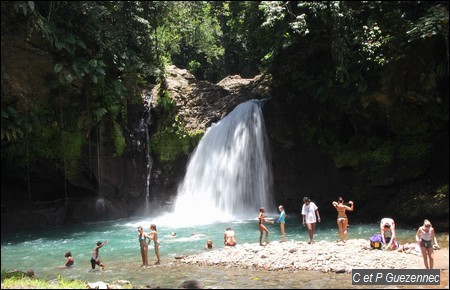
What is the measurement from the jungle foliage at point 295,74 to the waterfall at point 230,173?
1546 millimetres

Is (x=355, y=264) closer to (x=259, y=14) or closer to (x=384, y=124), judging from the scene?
(x=384, y=124)

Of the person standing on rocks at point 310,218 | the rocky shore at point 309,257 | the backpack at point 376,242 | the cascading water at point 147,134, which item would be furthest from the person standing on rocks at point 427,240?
the cascading water at point 147,134

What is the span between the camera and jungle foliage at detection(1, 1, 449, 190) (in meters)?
18.0

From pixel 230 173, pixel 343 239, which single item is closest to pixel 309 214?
pixel 343 239

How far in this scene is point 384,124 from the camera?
20.1 metres

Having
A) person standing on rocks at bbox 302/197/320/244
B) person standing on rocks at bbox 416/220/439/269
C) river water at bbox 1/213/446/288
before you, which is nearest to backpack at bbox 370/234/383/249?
person standing on rocks at bbox 302/197/320/244

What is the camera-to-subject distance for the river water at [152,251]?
9430 mm

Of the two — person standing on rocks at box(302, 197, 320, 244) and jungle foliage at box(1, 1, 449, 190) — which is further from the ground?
jungle foliage at box(1, 1, 449, 190)

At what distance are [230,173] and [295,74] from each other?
5.76 m

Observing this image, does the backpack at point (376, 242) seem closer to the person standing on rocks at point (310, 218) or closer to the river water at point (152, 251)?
the person standing on rocks at point (310, 218)

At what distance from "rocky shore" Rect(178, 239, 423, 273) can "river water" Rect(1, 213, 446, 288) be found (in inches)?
18.4

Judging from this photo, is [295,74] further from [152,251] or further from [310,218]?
[152,251]

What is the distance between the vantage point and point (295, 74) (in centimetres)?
2103

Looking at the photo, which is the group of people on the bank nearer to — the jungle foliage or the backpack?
the backpack
